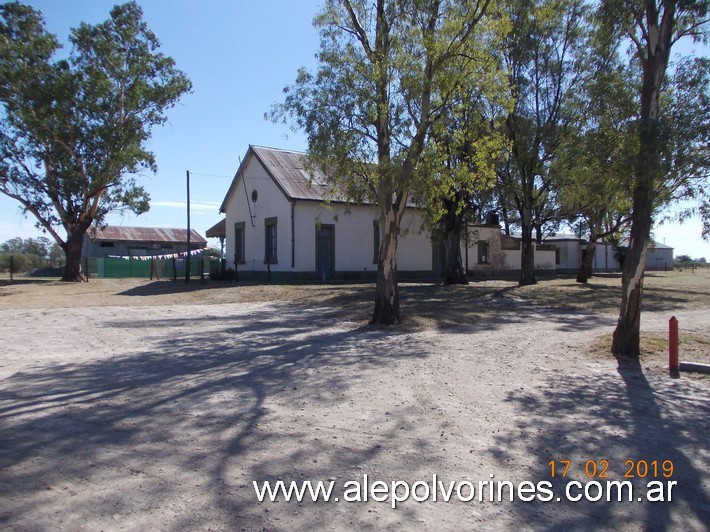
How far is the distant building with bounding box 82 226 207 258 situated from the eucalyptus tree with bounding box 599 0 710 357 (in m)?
53.3

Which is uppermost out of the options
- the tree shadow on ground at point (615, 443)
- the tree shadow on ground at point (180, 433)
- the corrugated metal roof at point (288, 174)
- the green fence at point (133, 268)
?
the corrugated metal roof at point (288, 174)

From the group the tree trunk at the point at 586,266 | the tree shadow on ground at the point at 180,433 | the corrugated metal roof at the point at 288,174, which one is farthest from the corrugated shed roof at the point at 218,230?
the tree shadow on ground at the point at 180,433

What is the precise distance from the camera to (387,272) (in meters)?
Result: 13.7

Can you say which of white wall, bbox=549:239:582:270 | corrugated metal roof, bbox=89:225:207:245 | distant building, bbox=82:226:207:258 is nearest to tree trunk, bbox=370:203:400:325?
white wall, bbox=549:239:582:270

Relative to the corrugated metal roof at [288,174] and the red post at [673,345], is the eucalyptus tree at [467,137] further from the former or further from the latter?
the corrugated metal roof at [288,174]

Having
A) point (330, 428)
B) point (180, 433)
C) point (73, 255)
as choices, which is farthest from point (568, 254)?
point (180, 433)

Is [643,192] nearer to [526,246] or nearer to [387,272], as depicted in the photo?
[387,272]

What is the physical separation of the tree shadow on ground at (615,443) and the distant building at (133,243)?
179 ft

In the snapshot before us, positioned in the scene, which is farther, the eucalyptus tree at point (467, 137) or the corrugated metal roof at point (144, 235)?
the corrugated metal roof at point (144, 235)

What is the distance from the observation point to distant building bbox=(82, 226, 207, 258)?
189ft

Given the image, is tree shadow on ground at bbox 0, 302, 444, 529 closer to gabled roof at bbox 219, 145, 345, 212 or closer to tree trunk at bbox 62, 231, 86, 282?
gabled roof at bbox 219, 145, 345, 212

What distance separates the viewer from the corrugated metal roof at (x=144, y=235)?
57312 mm

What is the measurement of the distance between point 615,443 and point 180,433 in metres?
4.31

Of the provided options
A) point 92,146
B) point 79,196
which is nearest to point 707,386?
point 92,146
